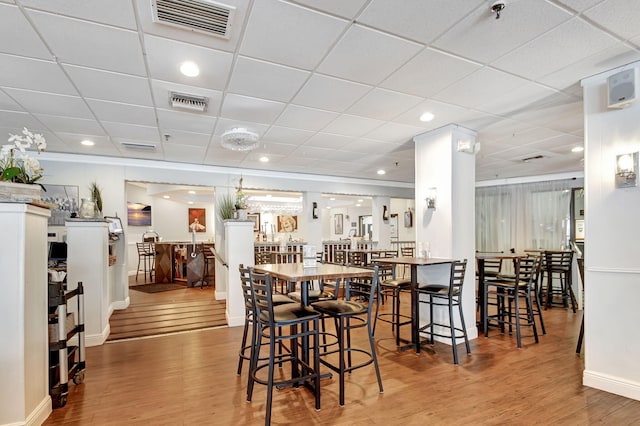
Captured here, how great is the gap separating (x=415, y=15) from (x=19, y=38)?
2758mm

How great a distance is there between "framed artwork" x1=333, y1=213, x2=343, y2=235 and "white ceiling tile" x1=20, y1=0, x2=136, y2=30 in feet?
48.2

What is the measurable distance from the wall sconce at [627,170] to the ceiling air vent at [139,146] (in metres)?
5.73

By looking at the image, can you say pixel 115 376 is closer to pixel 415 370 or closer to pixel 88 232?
pixel 88 232

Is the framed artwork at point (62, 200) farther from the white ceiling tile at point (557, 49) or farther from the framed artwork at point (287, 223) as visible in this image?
the framed artwork at point (287, 223)

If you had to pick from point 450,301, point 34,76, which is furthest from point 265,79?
point 450,301

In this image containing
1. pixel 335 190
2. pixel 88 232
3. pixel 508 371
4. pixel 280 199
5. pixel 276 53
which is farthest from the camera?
pixel 280 199

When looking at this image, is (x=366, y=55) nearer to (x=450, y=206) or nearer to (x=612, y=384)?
(x=450, y=206)

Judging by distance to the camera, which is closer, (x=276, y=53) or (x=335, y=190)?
(x=276, y=53)

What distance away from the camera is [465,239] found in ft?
14.3

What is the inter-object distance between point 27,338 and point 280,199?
10.5m

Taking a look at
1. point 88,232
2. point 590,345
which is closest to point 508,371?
point 590,345

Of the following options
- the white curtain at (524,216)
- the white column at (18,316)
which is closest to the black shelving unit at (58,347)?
the white column at (18,316)

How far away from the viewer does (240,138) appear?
3.71 meters

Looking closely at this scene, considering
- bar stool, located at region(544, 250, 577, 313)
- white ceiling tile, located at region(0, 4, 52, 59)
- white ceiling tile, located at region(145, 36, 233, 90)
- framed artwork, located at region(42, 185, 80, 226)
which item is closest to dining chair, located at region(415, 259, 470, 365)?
white ceiling tile, located at region(145, 36, 233, 90)
